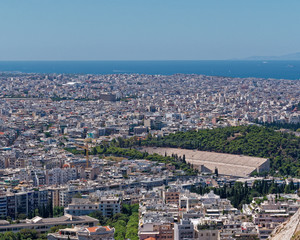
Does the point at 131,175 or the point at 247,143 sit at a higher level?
the point at 247,143

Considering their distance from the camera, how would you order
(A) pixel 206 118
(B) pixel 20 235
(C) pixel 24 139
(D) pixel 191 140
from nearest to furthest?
(B) pixel 20 235 < (D) pixel 191 140 < (C) pixel 24 139 < (A) pixel 206 118

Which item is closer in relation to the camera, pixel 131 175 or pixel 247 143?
pixel 131 175

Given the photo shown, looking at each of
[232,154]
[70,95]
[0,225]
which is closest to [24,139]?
[232,154]

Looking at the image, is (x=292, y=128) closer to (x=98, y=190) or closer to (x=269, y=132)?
(x=269, y=132)

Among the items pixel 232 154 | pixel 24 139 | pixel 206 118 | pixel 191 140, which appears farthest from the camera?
pixel 206 118

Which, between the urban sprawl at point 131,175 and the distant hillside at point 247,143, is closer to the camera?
the urban sprawl at point 131,175

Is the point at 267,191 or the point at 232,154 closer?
the point at 267,191

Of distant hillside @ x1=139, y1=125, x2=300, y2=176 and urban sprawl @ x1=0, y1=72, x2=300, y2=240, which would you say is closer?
urban sprawl @ x1=0, y1=72, x2=300, y2=240

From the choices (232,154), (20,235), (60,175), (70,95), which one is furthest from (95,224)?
(70,95)
